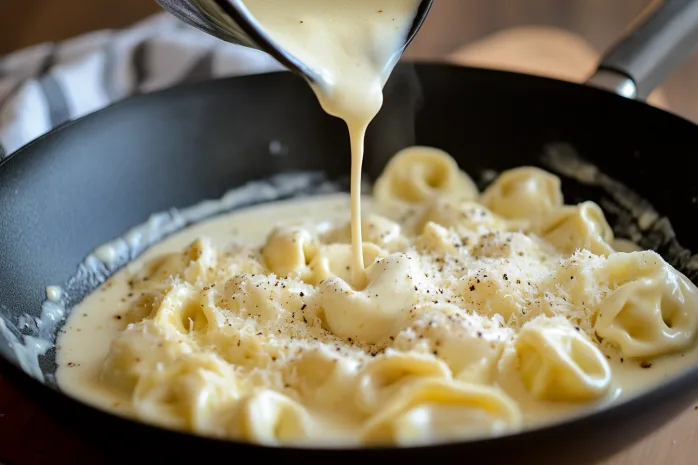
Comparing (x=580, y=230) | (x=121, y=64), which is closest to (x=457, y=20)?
(x=121, y=64)

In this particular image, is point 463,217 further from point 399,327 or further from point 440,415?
point 440,415

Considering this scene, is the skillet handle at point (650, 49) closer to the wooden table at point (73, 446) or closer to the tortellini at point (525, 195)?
the tortellini at point (525, 195)

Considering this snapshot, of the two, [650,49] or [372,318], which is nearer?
[372,318]

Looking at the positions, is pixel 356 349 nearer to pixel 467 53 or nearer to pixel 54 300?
pixel 54 300

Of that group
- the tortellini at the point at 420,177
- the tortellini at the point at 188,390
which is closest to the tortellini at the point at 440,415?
the tortellini at the point at 188,390

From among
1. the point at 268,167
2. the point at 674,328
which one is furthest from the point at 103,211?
the point at 674,328

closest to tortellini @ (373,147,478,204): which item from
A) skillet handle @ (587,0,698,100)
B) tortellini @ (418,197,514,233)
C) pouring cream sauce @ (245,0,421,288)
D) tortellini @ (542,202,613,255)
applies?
tortellini @ (418,197,514,233)
